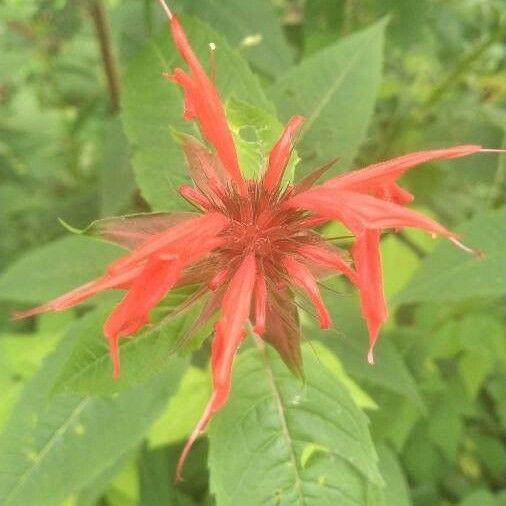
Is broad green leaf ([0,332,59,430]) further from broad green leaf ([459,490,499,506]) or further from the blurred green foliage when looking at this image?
broad green leaf ([459,490,499,506])

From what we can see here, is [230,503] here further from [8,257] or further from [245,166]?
[8,257]

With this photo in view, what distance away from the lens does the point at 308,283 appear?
0.57 metres

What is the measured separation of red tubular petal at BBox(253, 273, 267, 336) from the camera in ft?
1.82

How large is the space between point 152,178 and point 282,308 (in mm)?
247

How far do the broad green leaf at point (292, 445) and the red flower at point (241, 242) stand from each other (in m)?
0.08

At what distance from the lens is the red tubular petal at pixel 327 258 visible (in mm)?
564

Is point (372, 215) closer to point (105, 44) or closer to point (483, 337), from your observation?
point (483, 337)

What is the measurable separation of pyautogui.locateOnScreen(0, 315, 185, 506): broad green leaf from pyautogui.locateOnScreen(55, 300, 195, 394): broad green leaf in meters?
0.08

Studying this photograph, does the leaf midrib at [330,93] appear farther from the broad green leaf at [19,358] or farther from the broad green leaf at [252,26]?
the broad green leaf at [19,358]

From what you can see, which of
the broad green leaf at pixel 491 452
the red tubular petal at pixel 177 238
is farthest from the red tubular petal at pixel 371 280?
the broad green leaf at pixel 491 452

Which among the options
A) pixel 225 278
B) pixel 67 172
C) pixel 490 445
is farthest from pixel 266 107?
pixel 67 172

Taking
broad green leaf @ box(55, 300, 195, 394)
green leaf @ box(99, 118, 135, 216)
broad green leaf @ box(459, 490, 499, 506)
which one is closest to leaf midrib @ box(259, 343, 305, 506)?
broad green leaf @ box(55, 300, 195, 394)

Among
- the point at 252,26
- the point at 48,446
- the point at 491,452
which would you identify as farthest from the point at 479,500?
the point at 252,26

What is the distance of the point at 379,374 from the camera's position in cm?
90
